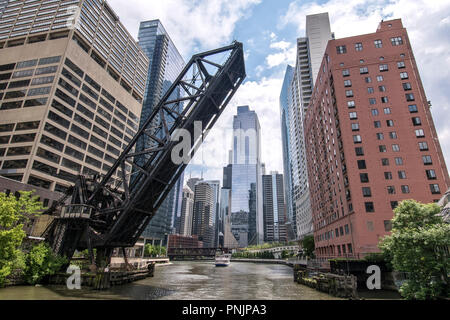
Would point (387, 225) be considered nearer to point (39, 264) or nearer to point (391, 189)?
point (391, 189)

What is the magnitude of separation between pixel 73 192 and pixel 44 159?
110ft

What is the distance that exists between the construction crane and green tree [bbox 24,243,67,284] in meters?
1.66

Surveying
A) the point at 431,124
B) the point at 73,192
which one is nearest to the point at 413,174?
the point at 431,124

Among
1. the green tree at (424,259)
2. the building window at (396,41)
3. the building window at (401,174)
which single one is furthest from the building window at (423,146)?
the green tree at (424,259)

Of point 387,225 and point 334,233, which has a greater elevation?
point 387,225

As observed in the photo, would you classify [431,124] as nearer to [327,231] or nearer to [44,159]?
[327,231]

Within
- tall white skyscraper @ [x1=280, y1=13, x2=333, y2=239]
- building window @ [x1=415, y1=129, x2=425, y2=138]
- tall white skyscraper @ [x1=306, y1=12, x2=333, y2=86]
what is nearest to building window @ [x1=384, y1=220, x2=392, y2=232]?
building window @ [x1=415, y1=129, x2=425, y2=138]

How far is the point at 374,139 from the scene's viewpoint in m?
39.4

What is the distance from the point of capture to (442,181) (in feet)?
116

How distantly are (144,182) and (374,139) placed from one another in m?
34.2

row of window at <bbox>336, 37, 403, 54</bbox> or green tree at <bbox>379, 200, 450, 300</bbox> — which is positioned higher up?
row of window at <bbox>336, 37, 403, 54</bbox>

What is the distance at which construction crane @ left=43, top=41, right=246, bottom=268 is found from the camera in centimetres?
2475

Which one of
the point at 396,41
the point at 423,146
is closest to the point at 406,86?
the point at 396,41

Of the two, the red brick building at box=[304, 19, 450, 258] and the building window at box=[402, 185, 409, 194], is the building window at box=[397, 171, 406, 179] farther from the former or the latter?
the building window at box=[402, 185, 409, 194]
